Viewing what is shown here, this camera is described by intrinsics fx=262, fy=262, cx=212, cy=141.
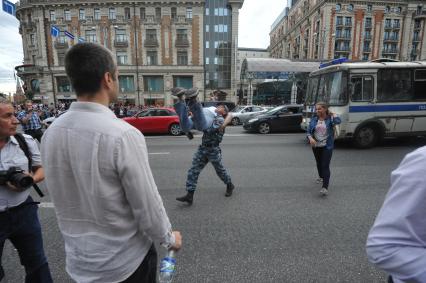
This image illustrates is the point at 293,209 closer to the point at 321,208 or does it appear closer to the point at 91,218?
the point at 321,208

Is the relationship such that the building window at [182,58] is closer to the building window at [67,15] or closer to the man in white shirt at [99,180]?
the building window at [67,15]

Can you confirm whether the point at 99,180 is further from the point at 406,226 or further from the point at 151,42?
the point at 151,42

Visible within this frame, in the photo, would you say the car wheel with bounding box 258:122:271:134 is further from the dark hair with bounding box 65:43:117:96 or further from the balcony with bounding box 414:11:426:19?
the balcony with bounding box 414:11:426:19

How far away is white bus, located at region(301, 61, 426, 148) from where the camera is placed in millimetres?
8703

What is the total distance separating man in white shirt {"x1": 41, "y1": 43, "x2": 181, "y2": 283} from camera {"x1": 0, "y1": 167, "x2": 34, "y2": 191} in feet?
2.40

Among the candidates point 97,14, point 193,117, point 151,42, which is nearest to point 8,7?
point 193,117

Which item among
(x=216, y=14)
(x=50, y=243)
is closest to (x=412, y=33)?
(x=216, y=14)

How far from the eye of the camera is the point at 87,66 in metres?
1.20

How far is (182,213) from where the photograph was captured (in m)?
4.08

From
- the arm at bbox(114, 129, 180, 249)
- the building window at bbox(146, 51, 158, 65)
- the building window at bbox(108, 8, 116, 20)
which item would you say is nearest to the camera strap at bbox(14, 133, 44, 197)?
the arm at bbox(114, 129, 180, 249)

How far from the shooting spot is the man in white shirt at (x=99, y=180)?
1.18 metres

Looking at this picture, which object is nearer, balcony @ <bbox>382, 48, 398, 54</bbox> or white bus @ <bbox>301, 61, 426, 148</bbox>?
white bus @ <bbox>301, 61, 426, 148</bbox>

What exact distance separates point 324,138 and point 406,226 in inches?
167

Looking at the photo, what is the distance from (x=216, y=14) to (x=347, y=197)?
48697 millimetres
